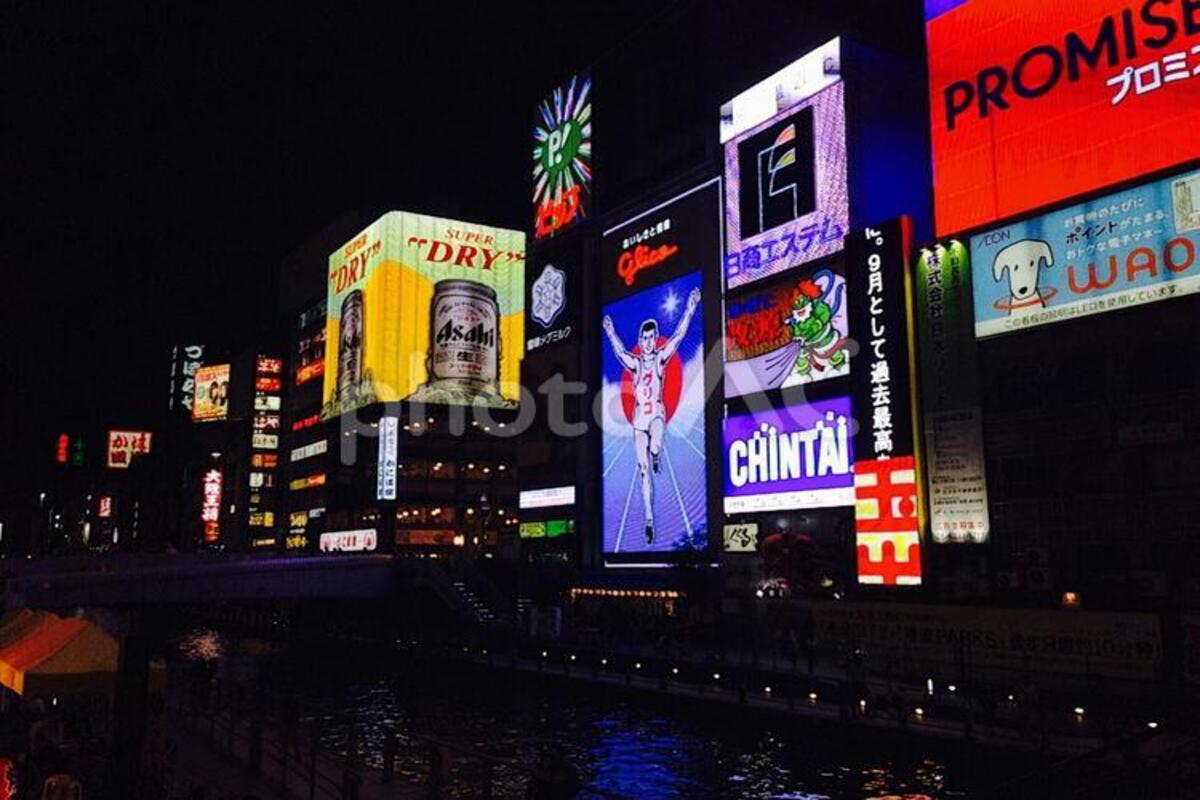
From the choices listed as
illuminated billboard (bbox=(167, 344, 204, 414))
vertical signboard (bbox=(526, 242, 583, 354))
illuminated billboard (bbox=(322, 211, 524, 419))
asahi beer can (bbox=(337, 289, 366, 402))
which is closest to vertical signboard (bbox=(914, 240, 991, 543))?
vertical signboard (bbox=(526, 242, 583, 354))

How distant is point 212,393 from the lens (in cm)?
14088

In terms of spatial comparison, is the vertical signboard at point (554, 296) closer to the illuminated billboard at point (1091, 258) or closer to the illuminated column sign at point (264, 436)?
the illuminated billboard at point (1091, 258)

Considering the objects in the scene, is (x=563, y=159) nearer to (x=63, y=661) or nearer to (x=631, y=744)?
(x=631, y=744)

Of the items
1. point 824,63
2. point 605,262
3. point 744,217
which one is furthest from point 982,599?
point 605,262

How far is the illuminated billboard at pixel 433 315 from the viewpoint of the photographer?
95938 millimetres

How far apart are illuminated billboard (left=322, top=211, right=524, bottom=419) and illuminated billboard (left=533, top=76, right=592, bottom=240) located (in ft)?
63.9

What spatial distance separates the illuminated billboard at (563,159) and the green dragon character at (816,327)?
87.9 feet

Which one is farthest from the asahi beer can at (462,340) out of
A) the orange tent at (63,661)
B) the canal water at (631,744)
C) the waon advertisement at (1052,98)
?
the orange tent at (63,661)

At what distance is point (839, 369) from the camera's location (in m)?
48.8

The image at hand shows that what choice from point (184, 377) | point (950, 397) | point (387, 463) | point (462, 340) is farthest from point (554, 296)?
point (184, 377)

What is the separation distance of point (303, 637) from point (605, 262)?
3253 cm

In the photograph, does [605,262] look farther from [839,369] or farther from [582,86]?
[839,369]

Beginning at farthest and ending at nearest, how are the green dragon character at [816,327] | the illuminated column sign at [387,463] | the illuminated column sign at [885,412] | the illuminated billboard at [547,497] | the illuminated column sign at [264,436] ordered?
the illuminated column sign at [264,436], the illuminated column sign at [387,463], the illuminated billboard at [547,497], the green dragon character at [816,327], the illuminated column sign at [885,412]

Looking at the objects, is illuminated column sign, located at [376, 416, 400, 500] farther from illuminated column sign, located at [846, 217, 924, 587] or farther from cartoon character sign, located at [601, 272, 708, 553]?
illuminated column sign, located at [846, 217, 924, 587]
